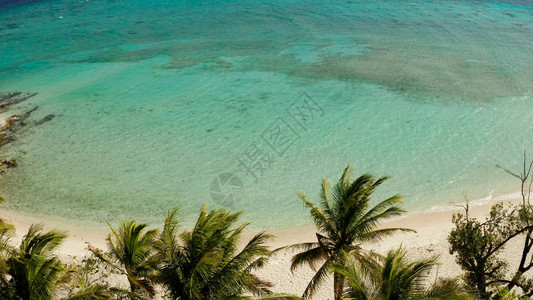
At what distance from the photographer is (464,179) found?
2117 centimetres

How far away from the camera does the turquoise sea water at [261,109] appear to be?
20.8 meters

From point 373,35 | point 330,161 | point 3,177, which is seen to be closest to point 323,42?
point 373,35

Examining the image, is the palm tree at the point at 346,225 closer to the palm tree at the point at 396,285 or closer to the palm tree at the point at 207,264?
the palm tree at the point at 207,264

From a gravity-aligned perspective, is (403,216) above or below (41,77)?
below

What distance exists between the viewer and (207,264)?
1048 centimetres

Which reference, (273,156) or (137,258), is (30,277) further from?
(273,156)

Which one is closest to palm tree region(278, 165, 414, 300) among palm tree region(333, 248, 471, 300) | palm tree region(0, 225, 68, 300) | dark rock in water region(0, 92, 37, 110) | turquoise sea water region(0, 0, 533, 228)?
palm tree region(333, 248, 471, 300)

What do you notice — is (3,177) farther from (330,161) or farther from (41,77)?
(330,161)

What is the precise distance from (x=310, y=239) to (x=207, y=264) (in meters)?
8.01

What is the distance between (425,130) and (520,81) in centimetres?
1216

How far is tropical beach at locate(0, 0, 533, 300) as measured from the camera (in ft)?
38.5

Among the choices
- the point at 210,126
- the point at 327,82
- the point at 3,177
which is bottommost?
the point at 3,177

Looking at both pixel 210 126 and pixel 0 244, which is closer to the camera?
pixel 0 244

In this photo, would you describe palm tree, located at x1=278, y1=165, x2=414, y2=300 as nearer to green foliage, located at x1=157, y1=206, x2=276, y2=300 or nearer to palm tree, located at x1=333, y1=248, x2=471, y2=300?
green foliage, located at x1=157, y1=206, x2=276, y2=300
